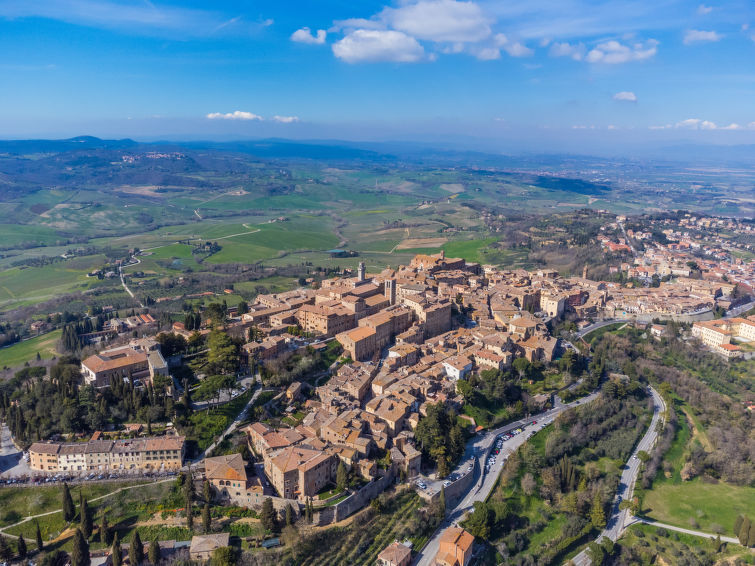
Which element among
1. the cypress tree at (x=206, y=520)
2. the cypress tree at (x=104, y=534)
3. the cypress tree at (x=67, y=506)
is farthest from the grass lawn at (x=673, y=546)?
the cypress tree at (x=67, y=506)

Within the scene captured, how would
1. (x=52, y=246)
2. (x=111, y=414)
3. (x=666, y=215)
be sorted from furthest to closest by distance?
(x=666, y=215)
(x=52, y=246)
(x=111, y=414)

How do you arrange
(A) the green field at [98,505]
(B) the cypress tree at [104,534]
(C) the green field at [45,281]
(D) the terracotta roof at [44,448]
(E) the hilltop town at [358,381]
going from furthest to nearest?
(C) the green field at [45,281] < (D) the terracotta roof at [44,448] < (E) the hilltop town at [358,381] < (A) the green field at [98,505] < (B) the cypress tree at [104,534]

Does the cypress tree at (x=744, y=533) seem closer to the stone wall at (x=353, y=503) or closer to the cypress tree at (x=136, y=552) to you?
the stone wall at (x=353, y=503)

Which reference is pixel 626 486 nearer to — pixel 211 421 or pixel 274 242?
pixel 211 421

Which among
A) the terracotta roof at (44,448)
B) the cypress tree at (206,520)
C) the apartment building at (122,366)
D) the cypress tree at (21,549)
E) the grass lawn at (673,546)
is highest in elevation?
the apartment building at (122,366)

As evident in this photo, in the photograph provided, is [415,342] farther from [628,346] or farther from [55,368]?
[55,368]

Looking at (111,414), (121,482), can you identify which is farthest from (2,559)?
(111,414)

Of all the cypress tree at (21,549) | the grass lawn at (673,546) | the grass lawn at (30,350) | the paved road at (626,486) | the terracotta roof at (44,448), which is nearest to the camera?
the cypress tree at (21,549)
